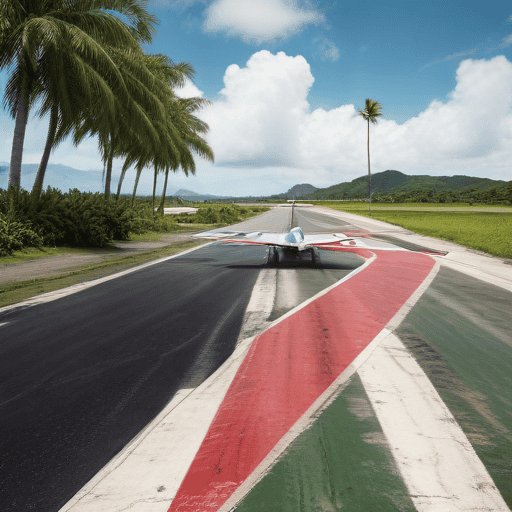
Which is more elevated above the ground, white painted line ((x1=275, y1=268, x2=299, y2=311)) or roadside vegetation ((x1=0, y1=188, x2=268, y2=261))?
roadside vegetation ((x1=0, y1=188, x2=268, y2=261))

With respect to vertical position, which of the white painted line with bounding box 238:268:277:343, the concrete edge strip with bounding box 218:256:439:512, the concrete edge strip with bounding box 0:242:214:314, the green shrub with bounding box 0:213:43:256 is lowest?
the concrete edge strip with bounding box 218:256:439:512

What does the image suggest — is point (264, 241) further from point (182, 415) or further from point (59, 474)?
point (59, 474)

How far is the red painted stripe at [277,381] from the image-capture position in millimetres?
2172

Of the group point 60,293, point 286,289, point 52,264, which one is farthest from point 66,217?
point 286,289

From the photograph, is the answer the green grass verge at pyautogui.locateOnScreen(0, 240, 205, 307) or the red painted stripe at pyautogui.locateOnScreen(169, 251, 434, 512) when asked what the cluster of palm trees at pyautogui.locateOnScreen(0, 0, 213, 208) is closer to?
the green grass verge at pyautogui.locateOnScreen(0, 240, 205, 307)

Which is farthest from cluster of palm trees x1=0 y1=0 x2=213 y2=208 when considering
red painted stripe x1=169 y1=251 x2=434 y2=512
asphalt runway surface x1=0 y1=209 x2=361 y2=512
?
red painted stripe x1=169 y1=251 x2=434 y2=512

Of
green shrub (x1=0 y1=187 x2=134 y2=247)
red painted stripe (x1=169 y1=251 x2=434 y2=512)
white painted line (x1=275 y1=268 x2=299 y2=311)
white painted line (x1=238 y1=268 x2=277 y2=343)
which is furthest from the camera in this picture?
green shrub (x1=0 y1=187 x2=134 y2=247)

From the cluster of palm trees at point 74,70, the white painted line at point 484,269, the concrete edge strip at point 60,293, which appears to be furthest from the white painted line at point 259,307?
the cluster of palm trees at point 74,70

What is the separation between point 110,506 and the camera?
6.40 ft

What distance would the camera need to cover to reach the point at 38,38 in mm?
12172

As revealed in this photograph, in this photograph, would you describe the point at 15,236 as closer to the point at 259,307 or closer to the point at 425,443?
the point at 259,307

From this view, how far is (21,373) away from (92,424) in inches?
51.8

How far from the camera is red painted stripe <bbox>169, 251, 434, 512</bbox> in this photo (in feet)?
7.13

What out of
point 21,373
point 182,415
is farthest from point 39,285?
point 182,415
